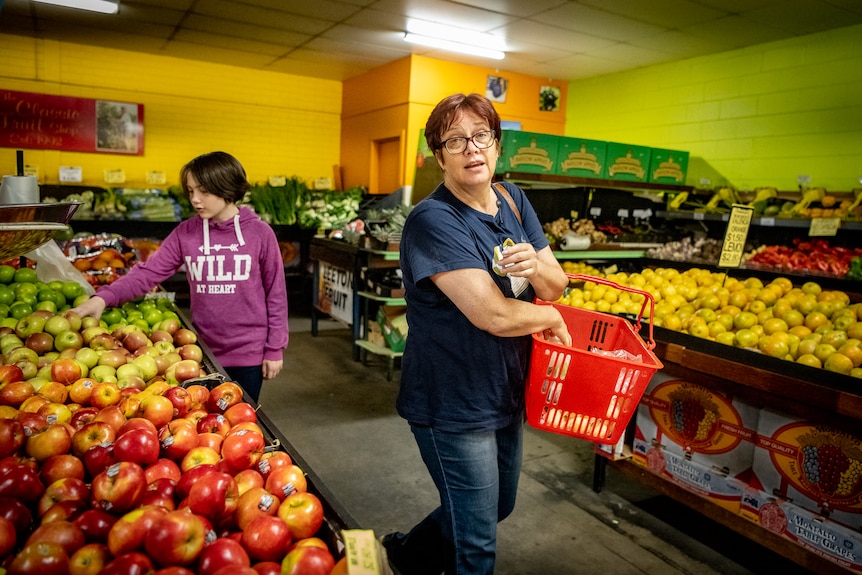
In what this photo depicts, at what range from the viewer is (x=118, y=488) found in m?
1.25

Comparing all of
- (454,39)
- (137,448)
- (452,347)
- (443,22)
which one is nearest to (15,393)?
(137,448)

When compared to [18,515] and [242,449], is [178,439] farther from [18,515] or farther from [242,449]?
[18,515]

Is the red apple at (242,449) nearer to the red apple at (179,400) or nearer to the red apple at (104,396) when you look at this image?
the red apple at (179,400)

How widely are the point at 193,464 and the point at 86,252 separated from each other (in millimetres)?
3704

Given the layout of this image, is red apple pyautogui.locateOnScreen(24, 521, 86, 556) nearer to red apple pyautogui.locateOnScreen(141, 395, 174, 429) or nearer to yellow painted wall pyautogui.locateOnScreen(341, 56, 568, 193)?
red apple pyautogui.locateOnScreen(141, 395, 174, 429)

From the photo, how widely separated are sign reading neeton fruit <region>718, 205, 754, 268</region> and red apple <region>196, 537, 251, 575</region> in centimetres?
335

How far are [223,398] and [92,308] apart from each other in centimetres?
118

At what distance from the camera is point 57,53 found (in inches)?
324

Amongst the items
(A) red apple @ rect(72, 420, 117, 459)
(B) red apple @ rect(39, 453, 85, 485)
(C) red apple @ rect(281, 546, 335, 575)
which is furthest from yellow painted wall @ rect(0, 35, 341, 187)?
(C) red apple @ rect(281, 546, 335, 575)

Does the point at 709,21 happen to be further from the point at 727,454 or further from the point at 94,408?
the point at 94,408

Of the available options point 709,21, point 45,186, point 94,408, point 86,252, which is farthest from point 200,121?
point 94,408

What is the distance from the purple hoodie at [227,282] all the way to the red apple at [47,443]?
4.44 feet

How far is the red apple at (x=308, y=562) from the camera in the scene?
3.57ft

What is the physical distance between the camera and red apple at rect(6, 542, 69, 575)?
100cm
